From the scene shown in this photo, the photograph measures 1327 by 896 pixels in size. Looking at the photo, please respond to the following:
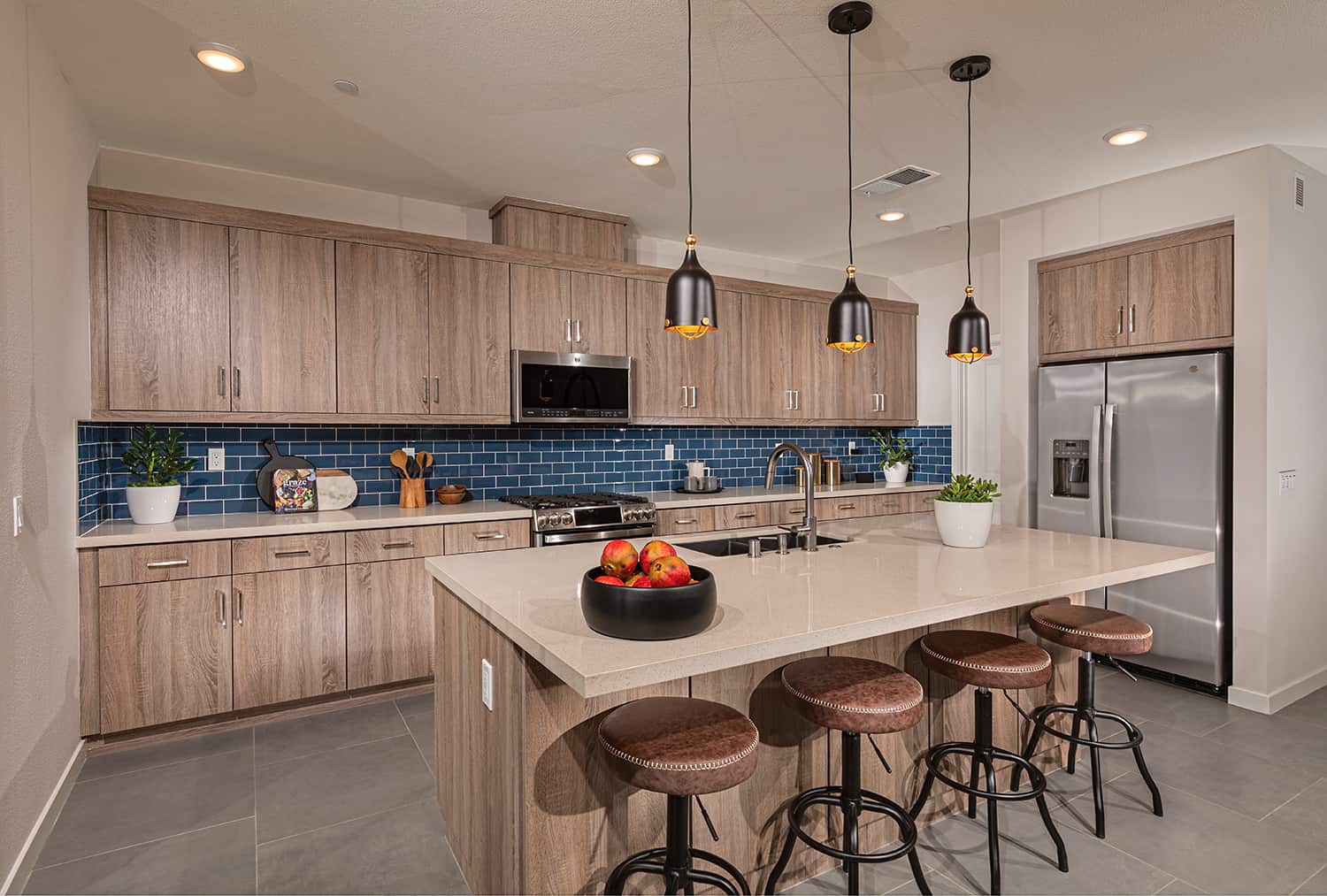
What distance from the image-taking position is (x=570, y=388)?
13.7ft

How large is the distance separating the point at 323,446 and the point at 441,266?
117 centimetres

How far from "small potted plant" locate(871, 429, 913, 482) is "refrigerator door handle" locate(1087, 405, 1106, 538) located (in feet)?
5.66

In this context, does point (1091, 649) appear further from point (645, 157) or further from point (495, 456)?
point (495, 456)

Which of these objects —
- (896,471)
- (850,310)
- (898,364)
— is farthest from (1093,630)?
(898,364)

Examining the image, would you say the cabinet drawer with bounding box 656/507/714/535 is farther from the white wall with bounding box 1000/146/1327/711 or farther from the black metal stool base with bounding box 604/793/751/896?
the white wall with bounding box 1000/146/1327/711

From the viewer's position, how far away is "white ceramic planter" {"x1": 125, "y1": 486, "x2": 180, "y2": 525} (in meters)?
3.13

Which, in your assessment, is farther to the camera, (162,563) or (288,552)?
(288,552)

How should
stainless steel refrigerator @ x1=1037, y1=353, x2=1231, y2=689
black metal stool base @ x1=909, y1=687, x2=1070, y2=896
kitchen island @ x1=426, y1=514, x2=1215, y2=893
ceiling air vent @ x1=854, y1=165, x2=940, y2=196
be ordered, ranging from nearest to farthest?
1. kitchen island @ x1=426, y1=514, x2=1215, y2=893
2. black metal stool base @ x1=909, y1=687, x2=1070, y2=896
3. stainless steel refrigerator @ x1=1037, y1=353, x2=1231, y2=689
4. ceiling air vent @ x1=854, y1=165, x2=940, y2=196

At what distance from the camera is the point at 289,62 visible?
2561 mm

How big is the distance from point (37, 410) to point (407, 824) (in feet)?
6.07

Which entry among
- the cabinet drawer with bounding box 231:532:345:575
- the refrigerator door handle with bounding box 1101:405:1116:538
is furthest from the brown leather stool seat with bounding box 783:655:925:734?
the refrigerator door handle with bounding box 1101:405:1116:538

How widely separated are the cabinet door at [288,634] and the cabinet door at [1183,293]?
4442 millimetres

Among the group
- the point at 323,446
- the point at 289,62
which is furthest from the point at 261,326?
the point at 289,62

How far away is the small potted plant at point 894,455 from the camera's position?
223 inches
